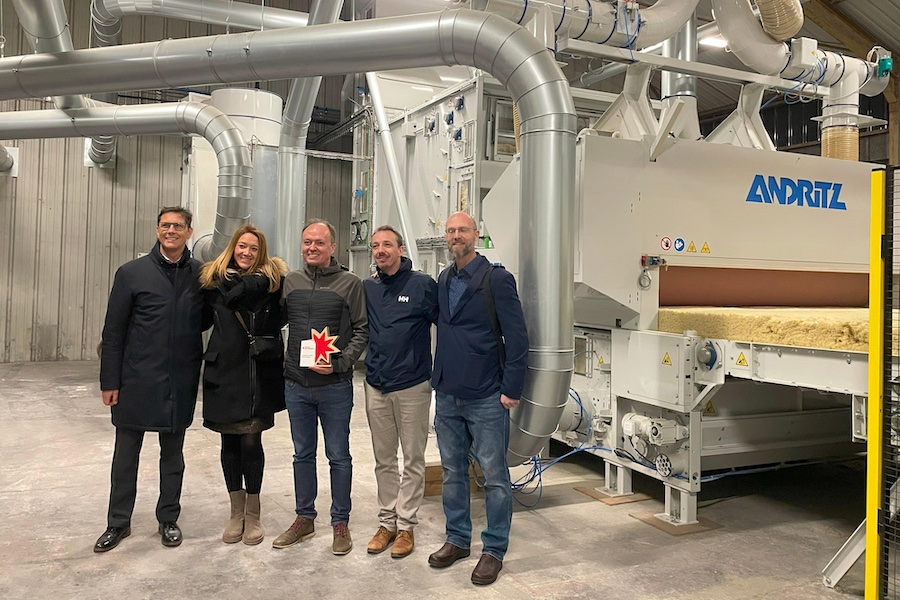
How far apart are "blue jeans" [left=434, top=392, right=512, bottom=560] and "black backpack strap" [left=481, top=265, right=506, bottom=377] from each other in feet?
0.62

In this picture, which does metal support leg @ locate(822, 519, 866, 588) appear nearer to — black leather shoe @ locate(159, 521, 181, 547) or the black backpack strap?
the black backpack strap

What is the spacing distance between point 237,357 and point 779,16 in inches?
163

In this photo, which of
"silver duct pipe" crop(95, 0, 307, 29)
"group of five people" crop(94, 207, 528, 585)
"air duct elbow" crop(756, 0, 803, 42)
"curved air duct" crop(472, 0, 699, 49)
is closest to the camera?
"group of five people" crop(94, 207, 528, 585)

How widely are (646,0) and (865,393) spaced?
9353mm

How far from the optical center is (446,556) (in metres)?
3.16

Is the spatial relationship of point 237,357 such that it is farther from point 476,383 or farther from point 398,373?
point 476,383

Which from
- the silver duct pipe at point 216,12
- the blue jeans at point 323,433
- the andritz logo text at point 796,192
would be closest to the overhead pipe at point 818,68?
the andritz logo text at point 796,192

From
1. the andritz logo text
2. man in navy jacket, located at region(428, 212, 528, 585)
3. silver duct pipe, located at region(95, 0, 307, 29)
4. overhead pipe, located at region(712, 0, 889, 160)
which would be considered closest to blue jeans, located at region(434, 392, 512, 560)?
man in navy jacket, located at region(428, 212, 528, 585)

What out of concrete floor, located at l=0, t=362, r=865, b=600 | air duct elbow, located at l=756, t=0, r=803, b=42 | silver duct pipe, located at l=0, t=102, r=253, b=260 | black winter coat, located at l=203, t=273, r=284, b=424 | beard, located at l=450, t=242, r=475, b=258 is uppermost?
air duct elbow, located at l=756, t=0, r=803, b=42

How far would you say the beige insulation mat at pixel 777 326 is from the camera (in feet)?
9.66

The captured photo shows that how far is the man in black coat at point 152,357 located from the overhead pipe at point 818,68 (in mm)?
3766

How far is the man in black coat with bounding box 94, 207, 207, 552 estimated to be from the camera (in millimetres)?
3273

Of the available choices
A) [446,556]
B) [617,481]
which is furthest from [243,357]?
[617,481]

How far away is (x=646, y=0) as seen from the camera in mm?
10625
